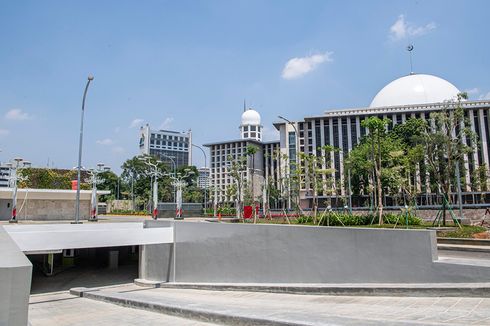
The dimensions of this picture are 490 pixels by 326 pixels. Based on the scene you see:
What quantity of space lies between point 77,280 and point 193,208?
58.1 ft

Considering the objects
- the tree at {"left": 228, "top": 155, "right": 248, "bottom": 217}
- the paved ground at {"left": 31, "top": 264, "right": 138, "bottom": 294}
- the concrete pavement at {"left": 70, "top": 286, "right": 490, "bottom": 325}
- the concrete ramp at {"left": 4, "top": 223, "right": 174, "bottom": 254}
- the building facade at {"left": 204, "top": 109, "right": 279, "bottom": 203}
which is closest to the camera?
the concrete pavement at {"left": 70, "top": 286, "right": 490, "bottom": 325}

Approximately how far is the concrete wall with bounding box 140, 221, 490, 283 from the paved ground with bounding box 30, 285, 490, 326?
45.6 inches

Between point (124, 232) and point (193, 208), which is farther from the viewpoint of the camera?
point (193, 208)

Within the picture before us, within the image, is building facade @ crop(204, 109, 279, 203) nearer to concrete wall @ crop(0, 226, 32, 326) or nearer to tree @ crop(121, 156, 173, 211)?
tree @ crop(121, 156, 173, 211)

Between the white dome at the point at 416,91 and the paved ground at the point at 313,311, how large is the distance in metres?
64.6

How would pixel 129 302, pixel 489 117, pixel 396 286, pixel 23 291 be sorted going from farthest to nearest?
1. pixel 489 117
2. pixel 129 302
3. pixel 396 286
4. pixel 23 291

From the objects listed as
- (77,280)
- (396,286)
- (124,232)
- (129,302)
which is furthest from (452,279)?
(77,280)

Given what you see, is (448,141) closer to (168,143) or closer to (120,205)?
(120,205)

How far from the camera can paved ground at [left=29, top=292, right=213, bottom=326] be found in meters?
7.27

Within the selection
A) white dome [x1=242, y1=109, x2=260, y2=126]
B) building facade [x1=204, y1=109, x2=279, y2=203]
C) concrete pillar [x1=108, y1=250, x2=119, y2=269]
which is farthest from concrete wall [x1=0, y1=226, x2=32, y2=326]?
white dome [x1=242, y1=109, x2=260, y2=126]

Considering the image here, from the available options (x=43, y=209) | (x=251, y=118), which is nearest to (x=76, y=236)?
(x=43, y=209)

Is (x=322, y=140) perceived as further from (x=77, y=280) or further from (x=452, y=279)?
(x=452, y=279)

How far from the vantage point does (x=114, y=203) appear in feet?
216

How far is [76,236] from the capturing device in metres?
13.8
